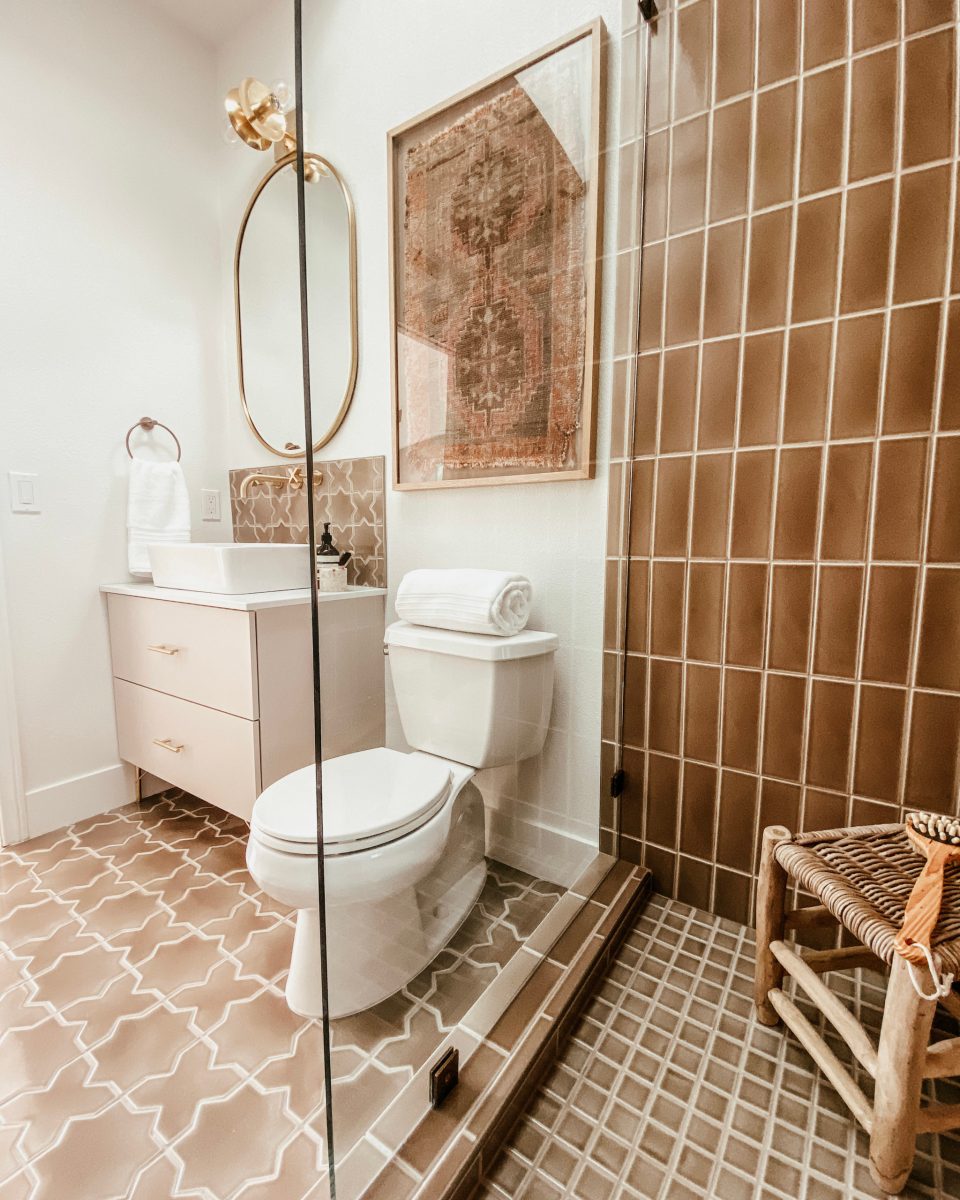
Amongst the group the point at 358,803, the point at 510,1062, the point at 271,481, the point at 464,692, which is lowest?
the point at 510,1062

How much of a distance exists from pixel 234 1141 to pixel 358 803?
52 centimetres

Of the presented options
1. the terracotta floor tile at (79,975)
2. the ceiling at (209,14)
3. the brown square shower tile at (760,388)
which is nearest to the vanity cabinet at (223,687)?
the terracotta floor tile at (79,975)

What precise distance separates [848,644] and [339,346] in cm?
105

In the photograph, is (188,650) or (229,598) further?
(188,650)

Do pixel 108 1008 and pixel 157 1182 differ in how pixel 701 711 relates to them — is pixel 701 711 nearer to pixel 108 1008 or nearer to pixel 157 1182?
pixel 157 1182

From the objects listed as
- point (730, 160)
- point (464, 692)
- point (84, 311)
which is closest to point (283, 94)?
point (84, 311)

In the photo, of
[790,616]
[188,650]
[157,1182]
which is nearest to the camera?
[157,1182]

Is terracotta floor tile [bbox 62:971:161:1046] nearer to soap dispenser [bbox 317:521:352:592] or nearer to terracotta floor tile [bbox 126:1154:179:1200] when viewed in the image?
terracotta floor tile [bbox 126:1154:179:1200]

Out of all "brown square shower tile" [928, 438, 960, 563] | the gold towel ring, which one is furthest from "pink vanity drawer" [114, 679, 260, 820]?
"brown square shower tile" [928, 438, 960, 563]

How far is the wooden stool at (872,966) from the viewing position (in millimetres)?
720

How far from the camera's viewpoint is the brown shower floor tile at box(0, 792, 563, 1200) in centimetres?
83

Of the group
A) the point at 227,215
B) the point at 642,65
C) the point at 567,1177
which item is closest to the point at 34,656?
the point at 227,215

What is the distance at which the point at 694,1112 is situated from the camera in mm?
889

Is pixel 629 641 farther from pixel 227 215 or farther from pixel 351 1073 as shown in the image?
pixel 227 215
